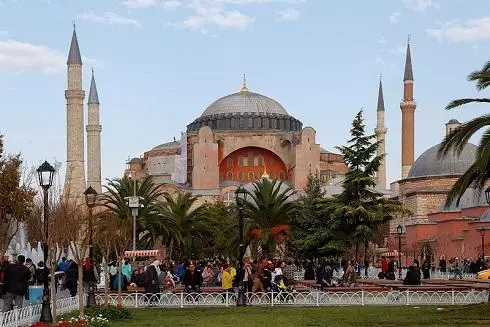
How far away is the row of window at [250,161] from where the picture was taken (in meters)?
89.2

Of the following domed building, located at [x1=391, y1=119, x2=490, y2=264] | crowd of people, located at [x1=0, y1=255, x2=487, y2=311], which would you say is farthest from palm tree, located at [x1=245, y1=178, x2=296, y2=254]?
crowd of people, located at [x1=0, y1=255, x2=487, y2=311]

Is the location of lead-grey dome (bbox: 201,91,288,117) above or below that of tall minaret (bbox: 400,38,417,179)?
above

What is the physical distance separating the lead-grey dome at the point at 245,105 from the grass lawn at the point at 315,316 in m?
72.0

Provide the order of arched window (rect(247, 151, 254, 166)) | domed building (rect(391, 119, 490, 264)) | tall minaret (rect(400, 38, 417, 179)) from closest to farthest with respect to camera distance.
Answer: domed building (rect(391, 119, 490, 264)) → tall minaret (rect(400, 38, 417, 179)) → arched window (rect(247, 151, 254, 166))

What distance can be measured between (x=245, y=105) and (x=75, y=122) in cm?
2832

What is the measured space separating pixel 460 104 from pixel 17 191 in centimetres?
1760

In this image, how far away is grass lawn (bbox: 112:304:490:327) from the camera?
15.5 metres

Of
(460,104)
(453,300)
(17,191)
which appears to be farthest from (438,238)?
(460,104)

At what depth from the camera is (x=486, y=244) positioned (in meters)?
46.5

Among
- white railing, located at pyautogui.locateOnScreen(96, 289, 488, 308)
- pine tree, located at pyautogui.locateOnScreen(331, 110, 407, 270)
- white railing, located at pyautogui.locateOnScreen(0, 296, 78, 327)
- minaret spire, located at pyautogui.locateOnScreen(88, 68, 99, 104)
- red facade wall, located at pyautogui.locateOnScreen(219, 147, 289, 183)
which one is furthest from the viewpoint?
red facade wall, located at pyautogui.locateOnScreen(219, 147, 289, 183)

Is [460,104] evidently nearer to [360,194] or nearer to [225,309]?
[225,309]

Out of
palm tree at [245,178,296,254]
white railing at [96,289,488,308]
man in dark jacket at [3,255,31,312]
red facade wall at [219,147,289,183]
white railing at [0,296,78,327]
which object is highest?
red facade wall at [219,147,289,183]

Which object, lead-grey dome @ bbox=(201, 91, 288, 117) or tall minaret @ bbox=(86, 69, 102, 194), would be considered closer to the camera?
tall minaret @ bbox=(86, 69, 102, 194)

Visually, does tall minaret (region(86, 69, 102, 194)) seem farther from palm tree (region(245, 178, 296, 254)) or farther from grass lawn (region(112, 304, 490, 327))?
grass lawn (region(112, 304, 490, 327))
